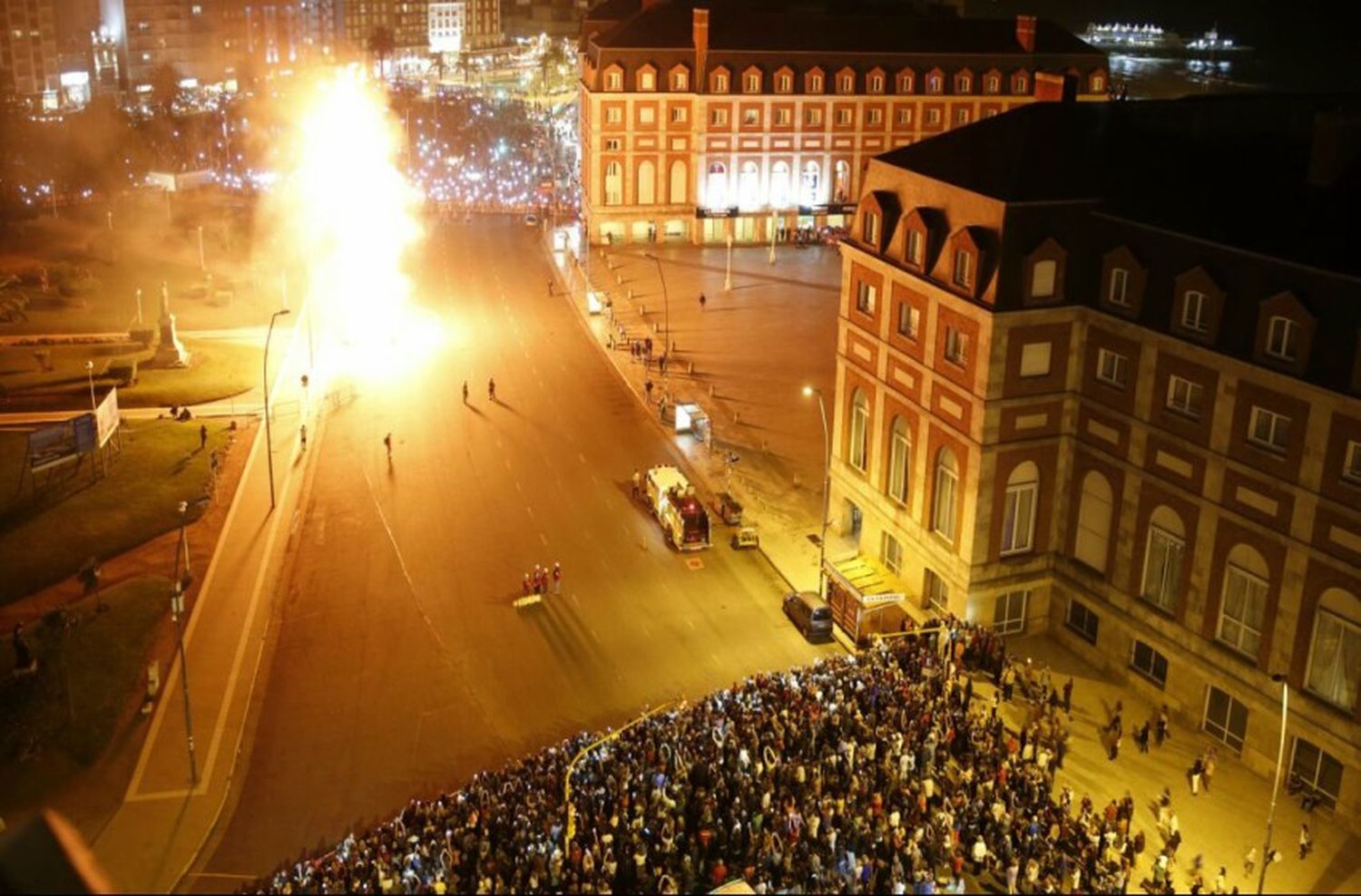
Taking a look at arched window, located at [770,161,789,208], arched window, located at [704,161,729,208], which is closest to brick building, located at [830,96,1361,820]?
arched window, located at [704,161,729,208]

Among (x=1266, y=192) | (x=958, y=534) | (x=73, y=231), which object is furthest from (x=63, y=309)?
(x=1266, y=192)

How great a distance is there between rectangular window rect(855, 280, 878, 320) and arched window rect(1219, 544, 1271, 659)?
1782cm

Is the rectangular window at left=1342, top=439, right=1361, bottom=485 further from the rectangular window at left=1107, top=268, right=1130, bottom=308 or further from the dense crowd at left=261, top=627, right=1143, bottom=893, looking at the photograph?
the dense crowd at left=261, top=627, right=1143, bottom=893

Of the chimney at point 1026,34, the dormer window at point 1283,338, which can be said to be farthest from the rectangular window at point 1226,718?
the chimney at point 1026,34

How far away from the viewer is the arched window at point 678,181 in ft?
376

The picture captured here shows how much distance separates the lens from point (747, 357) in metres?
84.9

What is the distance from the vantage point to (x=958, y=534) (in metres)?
49.7

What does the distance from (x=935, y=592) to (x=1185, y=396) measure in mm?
12335

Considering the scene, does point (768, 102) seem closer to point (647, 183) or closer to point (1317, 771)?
point (647, 183)

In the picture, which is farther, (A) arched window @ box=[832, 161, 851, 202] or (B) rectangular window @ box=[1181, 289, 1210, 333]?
(A) arched window @ box=[832, 161, 851, 202]

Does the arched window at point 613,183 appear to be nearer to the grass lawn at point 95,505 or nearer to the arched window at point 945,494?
the grass lawn at point 95,505

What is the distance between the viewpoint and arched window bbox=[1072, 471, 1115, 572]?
159 ft

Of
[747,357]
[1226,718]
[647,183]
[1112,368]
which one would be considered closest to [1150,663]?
[1226,718]

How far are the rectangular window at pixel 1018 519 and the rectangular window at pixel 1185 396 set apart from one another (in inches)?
260
